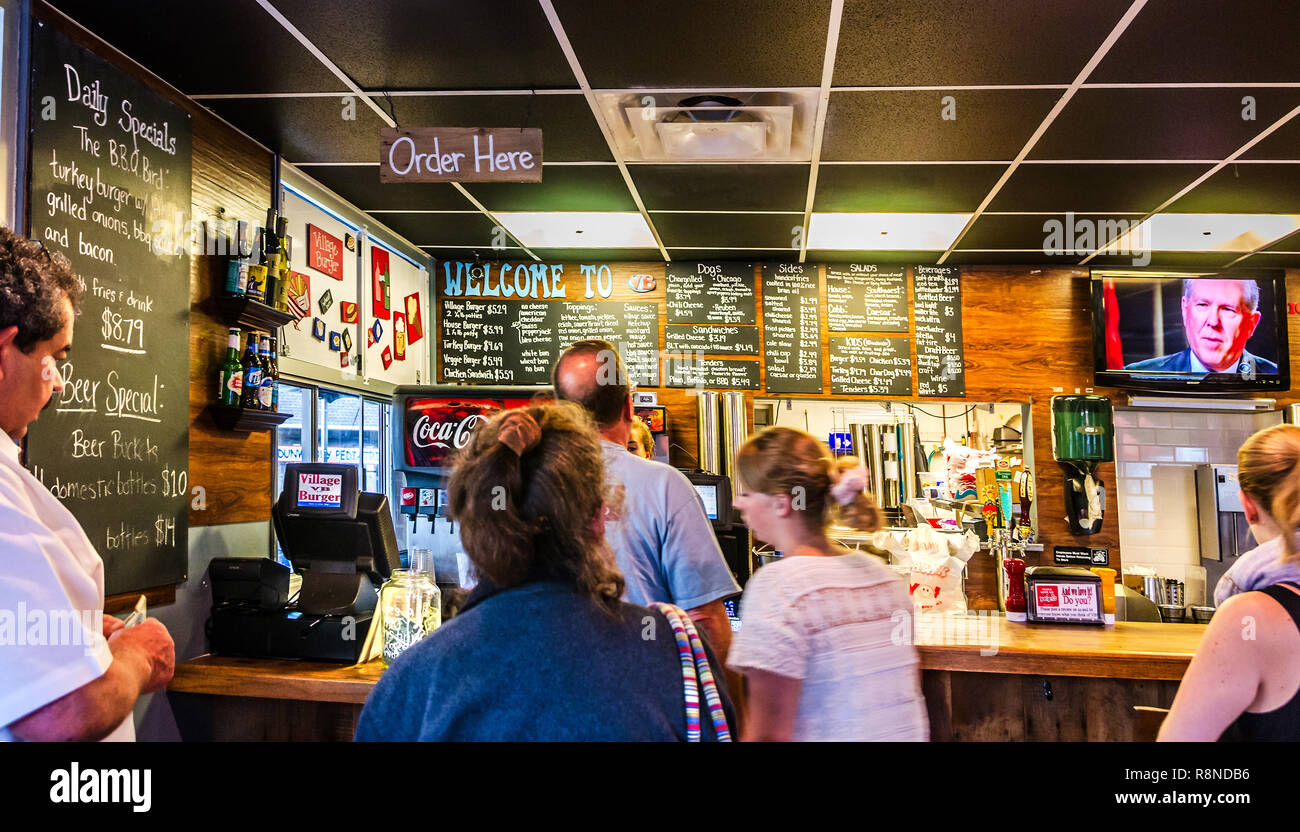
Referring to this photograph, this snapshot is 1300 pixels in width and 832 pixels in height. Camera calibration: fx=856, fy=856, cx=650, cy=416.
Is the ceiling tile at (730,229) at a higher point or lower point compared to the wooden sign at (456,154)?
higher

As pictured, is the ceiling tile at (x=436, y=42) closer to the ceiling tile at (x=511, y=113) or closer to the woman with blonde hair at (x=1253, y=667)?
the ceiling tile at (x=511, y=113)

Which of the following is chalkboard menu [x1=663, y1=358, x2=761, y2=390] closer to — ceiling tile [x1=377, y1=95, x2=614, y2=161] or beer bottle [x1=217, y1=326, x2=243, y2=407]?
ceiling tile [x1=377, y1=95, x2=614, y2=161]

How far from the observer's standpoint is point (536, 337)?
5.39 meters

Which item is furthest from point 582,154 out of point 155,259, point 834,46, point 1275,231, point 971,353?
point 1275,231

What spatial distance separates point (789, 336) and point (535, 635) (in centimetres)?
448

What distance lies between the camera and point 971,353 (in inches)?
212

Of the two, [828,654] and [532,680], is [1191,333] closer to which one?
[828,654]

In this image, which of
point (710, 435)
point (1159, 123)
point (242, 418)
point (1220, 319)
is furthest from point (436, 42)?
point (1220, 319)

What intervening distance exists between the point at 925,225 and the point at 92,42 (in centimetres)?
378

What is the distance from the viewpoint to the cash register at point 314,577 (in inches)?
109

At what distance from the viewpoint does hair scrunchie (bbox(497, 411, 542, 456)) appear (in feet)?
3.95

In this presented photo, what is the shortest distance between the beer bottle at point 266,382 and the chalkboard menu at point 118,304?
32cm

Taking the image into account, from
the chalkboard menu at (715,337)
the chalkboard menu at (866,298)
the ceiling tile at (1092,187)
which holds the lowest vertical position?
the chalkboard menu at (715,337)

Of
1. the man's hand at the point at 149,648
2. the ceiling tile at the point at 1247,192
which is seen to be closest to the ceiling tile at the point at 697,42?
the man's hand at the point at 149,648
